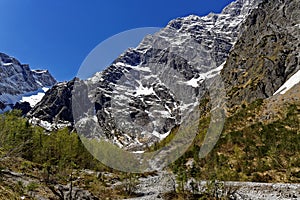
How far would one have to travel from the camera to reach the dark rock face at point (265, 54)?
96.1 meters

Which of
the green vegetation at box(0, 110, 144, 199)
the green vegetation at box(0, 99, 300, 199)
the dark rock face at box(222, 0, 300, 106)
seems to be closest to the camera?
the green vegetation at box(0, 99, 300, 199)

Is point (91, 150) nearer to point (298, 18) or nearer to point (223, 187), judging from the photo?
point (223, 187)

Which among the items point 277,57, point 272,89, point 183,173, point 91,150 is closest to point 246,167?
point 183,173

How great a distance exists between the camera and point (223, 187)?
21.9 meters

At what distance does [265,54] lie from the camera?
11356 centimetres

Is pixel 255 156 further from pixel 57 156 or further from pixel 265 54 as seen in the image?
pixel 265 54

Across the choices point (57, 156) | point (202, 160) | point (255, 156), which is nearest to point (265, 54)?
point (202, 160)

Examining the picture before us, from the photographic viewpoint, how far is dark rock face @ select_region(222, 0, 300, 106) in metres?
96.1

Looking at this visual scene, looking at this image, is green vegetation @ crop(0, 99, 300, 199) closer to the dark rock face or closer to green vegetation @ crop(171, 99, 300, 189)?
green vegetation @ crop(171, 99, 300, 189)

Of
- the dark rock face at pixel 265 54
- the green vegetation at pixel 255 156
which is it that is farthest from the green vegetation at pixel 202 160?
the dark rock face at pixel 265 54

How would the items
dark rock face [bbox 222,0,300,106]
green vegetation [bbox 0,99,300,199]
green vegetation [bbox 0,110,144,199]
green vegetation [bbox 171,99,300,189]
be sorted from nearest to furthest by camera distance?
green vegetation [bbox 0,99,300,199] < green vegetation [bbox 171,99,300,189] < green vegetation [bbox 0,110,144,199] < dark rock face [bbox 222,0,300,106]

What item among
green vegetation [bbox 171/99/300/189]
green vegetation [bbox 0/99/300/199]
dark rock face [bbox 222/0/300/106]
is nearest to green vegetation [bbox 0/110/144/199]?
green vegetation [bbox 0/99/300/199]

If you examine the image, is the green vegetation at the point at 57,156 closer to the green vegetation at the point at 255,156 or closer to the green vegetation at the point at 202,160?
the green vegetation at the point at 202,160

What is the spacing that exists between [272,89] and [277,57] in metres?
16.2
